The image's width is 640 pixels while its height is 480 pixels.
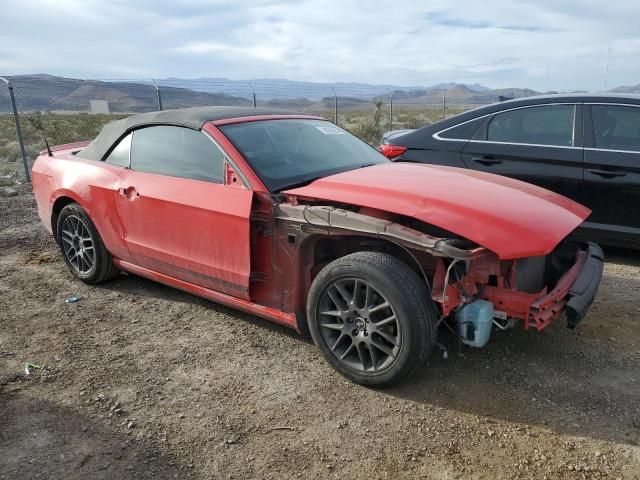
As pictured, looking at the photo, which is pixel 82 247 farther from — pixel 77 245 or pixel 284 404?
pixel 284 404

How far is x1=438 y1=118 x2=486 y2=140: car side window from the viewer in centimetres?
534

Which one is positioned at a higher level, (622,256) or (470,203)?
→ (470,203)

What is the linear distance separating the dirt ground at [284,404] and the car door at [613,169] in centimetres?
84

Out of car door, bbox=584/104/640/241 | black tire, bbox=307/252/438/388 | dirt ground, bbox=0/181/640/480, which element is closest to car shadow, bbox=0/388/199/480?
dirt ground, bbox=0/181/640/480

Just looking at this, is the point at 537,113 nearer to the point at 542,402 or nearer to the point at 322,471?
the point at 542,402

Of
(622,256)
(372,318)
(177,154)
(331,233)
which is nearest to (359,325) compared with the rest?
(372,318)

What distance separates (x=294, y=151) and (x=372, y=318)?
4.67 ft

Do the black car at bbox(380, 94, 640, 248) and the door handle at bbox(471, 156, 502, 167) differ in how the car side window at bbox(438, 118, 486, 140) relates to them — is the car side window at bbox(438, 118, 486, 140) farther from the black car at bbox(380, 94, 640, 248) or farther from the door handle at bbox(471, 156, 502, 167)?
the door handle at bbox(471, 156, 502, 167)

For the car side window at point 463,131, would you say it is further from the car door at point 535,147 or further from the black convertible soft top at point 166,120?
the black convertible soft top at point 166,120

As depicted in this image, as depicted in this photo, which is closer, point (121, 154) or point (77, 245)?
point (121, 154)

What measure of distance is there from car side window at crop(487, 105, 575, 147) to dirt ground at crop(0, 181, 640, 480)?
163 cm

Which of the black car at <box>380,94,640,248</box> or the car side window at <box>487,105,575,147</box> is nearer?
the black car at <box>380,94,640,248</box>

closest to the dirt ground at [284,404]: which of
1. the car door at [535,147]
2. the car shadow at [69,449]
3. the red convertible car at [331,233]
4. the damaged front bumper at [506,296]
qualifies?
the car shadow at [69,449]

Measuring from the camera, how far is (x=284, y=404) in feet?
9.59
